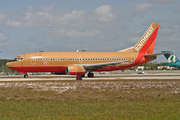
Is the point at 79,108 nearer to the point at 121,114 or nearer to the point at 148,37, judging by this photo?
the point at 121,114

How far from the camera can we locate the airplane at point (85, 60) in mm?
A: 50531

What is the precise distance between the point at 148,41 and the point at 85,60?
15.0 m

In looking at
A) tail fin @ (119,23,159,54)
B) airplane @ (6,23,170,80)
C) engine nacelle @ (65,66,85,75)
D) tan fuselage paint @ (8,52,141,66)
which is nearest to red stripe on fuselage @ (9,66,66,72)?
airplane @ (6,23,170,80)

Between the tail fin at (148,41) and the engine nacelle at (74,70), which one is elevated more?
the tail fin at (148,41)

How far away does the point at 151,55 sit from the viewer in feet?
178

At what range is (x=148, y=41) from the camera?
5653 centimetres

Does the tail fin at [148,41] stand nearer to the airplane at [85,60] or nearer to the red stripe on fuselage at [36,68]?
the airplane at [85,60]

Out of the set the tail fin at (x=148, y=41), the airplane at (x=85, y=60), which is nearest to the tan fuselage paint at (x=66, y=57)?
the airplane at (x=85, y=60)

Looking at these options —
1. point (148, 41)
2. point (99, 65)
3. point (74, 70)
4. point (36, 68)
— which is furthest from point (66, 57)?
point (148, 41)

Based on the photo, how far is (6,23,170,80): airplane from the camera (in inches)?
1989

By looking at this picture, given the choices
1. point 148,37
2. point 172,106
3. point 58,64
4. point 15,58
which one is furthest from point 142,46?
point 172,106

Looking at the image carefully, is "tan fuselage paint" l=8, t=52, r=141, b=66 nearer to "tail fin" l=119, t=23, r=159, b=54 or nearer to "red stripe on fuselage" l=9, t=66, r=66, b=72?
"red stripe on fuselage" l=9, t=66, r=66, b=72

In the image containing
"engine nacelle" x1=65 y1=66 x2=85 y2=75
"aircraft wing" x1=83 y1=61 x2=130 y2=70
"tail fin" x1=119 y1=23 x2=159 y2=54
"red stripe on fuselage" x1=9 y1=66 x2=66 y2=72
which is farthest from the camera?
"tail fin" x1=119 y1=23 x2=159 y2=54

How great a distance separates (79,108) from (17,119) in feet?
14.4
